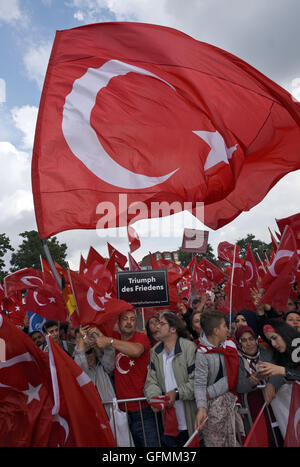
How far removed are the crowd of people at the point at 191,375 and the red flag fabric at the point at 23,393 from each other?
811 mm

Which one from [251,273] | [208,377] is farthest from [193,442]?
[251,273]

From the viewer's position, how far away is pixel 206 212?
19.3ft

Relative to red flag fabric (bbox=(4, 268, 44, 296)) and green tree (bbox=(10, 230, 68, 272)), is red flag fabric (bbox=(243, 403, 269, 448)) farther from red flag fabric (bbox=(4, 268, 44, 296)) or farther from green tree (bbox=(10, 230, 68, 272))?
green tree (bbox=(10, 230, 68, 272))

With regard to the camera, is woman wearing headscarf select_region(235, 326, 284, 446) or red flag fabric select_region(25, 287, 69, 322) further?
red flag fabric select_region(25, 287, 69, 322)

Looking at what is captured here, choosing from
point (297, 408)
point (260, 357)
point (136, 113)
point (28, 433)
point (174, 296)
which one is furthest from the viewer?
point (174, 296)

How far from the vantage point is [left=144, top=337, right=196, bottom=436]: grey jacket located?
3945 millimetres

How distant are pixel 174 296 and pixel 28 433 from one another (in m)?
3.98

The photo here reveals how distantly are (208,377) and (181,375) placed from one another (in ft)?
1.20

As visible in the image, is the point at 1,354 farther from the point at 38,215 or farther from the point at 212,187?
the point at 212,187

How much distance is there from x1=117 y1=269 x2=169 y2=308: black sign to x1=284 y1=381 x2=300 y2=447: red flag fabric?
1870 mm

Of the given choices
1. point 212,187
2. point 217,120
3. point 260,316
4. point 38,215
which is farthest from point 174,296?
point 38,215

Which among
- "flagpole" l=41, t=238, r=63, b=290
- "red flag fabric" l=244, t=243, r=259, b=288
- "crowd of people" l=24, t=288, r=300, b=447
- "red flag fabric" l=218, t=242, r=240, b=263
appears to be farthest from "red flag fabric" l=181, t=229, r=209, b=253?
"flagpole" l=41, t=238, r=63, b=290

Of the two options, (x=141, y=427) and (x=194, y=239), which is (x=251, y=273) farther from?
(x=194, y=239)

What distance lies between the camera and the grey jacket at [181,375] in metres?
3.95
